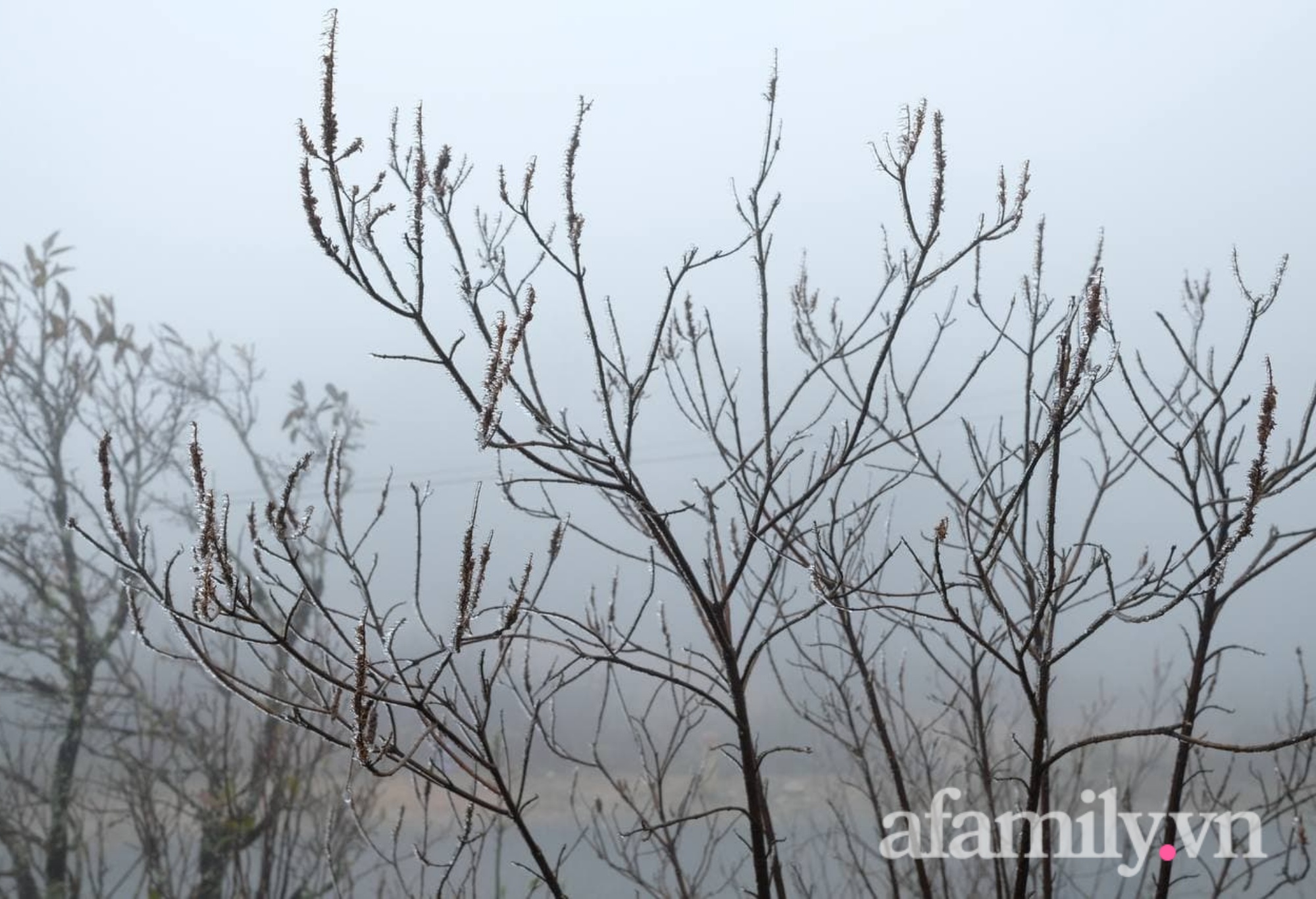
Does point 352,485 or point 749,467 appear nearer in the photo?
point 749,467

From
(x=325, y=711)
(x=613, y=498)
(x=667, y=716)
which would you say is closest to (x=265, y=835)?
(x=613, y=498)

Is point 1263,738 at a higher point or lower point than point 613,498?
lower

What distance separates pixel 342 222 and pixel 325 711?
41 cm

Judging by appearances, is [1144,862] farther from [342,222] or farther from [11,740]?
[11,740]

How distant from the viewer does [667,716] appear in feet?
17.1

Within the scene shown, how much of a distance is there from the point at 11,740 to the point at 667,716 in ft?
9.45

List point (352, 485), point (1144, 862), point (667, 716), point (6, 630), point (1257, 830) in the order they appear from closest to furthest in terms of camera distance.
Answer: point (1257, 830)
point (1144, 862)
point (6, 630)
point (352, 485)
point (667, 716)

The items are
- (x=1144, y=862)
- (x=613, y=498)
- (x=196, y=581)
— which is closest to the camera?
(x=196, y=581)

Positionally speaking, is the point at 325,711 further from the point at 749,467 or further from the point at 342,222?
the point at 749,467

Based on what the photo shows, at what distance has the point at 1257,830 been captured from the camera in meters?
1.77

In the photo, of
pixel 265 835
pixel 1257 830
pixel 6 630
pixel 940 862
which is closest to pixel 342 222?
pixel 940 862

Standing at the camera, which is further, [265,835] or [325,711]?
[265,835]

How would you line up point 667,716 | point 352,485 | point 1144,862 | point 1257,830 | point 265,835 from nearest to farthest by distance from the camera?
point 1257,830, point 1144,862, point 265,835, point 352,485, point 667,716

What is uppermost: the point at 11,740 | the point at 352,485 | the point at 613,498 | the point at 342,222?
the point at 352,485
